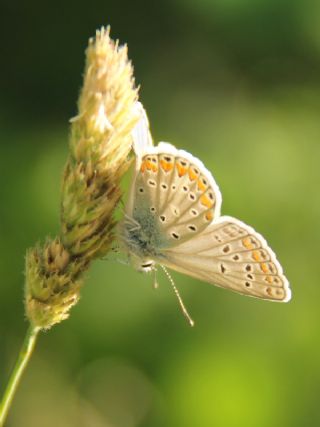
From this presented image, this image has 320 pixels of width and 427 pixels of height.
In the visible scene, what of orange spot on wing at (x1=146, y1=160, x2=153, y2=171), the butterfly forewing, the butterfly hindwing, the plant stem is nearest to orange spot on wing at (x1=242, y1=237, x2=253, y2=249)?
the butterfly forewing

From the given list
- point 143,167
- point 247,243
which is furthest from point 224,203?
point 143,167

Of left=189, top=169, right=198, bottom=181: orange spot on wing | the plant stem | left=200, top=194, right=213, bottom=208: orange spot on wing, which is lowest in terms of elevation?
the plant stem

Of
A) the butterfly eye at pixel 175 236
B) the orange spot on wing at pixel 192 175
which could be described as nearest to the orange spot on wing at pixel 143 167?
the orange spot on wing at pixel 192 175

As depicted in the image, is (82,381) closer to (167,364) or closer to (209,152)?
(167,364)

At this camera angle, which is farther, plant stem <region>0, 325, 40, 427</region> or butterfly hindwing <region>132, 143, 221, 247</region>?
butterfly hindwing <region>132, 143, 221, 247</region>

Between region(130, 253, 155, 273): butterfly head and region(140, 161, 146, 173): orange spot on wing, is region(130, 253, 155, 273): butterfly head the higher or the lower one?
the lower one

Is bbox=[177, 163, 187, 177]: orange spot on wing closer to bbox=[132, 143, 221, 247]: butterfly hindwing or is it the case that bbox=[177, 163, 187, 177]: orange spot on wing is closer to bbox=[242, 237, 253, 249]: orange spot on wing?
bbox=[132, 143, 221, 247]: butterfly hindwing

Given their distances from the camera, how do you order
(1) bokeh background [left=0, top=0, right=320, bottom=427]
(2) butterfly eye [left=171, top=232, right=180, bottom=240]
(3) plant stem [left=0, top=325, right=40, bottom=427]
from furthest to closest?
(1) bokeh background [left=0, top=0, right=320, bottom=427], (2) butterfly eye [left=171, top=232, right=180, bottom=240], (3) plant stem [left=0, top=325, right=40, bottom=427]

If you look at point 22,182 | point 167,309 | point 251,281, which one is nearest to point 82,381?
point 167,309

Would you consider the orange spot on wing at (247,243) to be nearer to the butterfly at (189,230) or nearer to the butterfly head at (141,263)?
the butterfly at (189,230)
